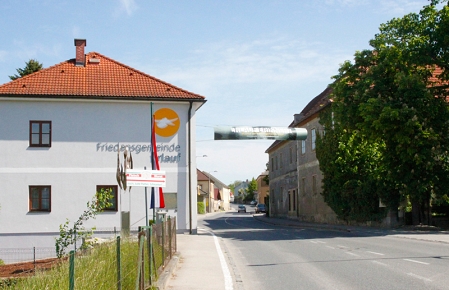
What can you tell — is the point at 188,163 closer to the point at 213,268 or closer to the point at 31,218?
Result: the point at 31,218

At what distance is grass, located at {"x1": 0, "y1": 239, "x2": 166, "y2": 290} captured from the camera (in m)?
6.25

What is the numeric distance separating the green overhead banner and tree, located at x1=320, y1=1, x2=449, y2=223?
26.8 feet

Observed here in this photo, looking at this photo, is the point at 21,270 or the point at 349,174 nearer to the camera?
the point at 21,270

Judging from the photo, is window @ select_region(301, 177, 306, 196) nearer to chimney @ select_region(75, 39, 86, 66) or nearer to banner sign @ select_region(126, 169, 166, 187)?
chimney @ select_region(75, 39, 86, 66)

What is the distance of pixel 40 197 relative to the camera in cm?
2631

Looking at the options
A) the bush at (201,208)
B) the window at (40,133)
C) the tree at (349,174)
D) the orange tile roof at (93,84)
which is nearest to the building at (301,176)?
the tree at (349,174)

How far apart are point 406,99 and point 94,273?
833 inches

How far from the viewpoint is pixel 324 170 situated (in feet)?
119

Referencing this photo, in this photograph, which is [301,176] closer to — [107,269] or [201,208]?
[201,208]

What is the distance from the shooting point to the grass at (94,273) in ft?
20.5

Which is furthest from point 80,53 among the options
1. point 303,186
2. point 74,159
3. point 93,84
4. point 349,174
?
point 303,186

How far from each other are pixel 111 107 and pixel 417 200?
16.2 meters

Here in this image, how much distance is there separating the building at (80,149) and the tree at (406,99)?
26.0ft

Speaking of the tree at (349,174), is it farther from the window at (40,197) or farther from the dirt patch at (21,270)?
the dirt patch at (21,270)
